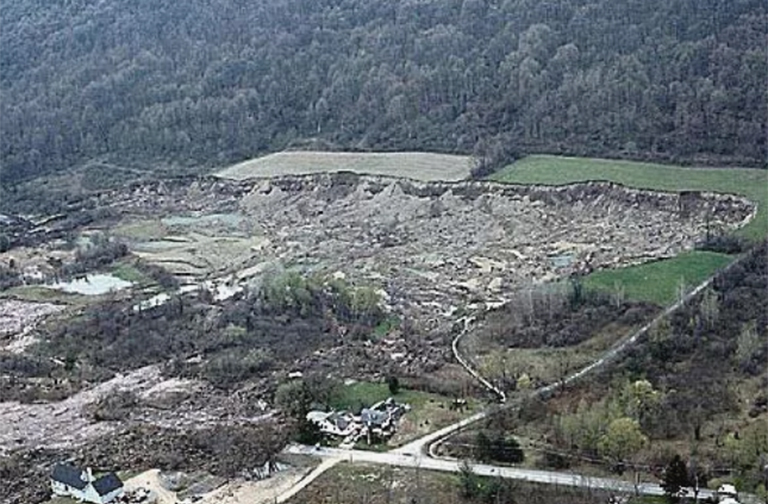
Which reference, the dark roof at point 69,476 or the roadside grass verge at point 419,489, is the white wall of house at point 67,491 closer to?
the dark roof at point 69,476

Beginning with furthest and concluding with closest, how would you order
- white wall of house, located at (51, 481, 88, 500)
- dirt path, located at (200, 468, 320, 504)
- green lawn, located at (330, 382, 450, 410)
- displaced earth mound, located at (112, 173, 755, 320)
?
displaced earth mound, located at (112, 173, 755, 320) < green lawn, located at (330, 382, 450, 410) < white wall of house, located at (51, 481, 88, 500) < dirt path, located at (200, 468, 320, 504)

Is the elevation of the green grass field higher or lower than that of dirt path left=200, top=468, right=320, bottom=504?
lower

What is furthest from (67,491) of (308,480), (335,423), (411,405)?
(411,405)

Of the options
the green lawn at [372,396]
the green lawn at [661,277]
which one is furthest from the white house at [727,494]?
the green lawn at [661,277]

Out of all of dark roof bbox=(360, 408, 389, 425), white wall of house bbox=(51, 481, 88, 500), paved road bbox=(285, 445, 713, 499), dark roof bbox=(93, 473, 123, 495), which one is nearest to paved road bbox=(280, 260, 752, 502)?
paved road bbox=(285, 445, 713, 499)

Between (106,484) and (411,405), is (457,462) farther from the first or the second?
(106,484)

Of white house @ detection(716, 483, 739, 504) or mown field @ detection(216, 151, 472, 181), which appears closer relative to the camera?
white house @ detection(716, 483, 739, 504)

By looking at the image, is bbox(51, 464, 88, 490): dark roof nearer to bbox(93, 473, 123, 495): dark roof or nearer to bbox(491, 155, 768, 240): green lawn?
bbox(93, 473, 123, 495): dark roof
